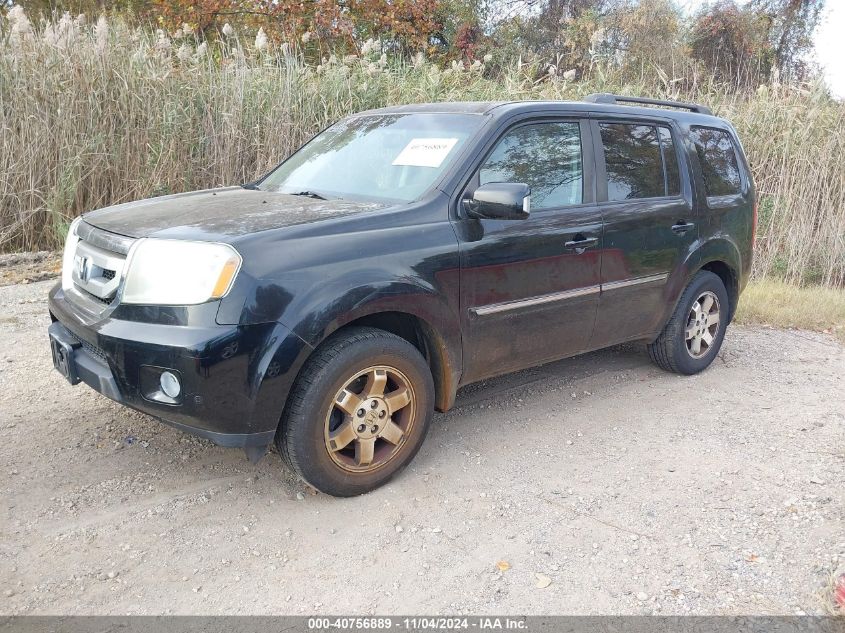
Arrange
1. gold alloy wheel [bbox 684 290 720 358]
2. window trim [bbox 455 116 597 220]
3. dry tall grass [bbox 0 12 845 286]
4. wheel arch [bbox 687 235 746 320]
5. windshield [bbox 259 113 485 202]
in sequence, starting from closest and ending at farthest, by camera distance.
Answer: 1. window trim [bbox 455 116 597 220]
2. windshield [bbox 259 113 485 202]
3. wheel arch [bbox 687 235 746 320]
4. gold alloy wheel [bbox 684 290 720 358]
5. dry tall grass [bbox 0 12 845 286]

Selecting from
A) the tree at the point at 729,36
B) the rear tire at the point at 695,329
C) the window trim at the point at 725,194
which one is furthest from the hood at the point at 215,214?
the tree at the point at 729,36

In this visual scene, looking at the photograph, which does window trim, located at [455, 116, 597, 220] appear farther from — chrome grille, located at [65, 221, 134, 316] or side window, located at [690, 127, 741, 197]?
chrome grille, located at [65, 221, 134, 316]

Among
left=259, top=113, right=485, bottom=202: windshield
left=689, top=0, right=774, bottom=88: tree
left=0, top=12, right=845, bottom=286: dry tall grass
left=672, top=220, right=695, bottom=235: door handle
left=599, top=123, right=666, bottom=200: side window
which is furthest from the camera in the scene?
left=689, top=0, right=774, bottom=88: tree

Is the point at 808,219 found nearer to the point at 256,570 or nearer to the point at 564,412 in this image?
the point at 564,412

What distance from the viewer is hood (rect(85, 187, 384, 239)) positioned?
10.3 ft

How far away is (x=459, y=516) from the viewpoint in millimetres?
3246

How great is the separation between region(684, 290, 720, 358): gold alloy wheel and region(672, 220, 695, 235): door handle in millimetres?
557

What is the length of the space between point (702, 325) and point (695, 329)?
0.08 m

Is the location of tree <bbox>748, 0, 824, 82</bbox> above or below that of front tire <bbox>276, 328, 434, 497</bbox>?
above

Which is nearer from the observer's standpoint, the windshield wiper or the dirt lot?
the dirt lot

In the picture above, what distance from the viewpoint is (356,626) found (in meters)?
2.53

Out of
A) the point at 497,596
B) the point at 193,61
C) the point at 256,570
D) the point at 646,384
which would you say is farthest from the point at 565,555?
the point at 193,61

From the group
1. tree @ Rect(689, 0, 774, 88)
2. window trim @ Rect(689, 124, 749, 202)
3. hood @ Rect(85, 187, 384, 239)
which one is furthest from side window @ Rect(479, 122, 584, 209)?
tree @ Rect(689, 0, 774, 88)

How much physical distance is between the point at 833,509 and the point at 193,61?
25.6ft
